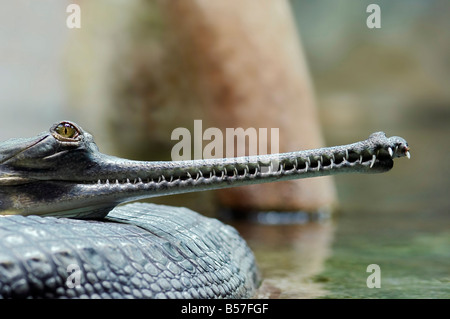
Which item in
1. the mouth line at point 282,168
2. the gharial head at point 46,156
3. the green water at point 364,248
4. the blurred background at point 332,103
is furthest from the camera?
the blurred background at point 332,103

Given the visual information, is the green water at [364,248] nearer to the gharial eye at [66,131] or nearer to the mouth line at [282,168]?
the mouth line at [282,168]

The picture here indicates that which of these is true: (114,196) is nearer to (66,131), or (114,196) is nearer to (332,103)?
(66,131)

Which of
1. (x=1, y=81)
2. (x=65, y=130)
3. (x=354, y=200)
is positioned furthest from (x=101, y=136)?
(x=65, y=130)

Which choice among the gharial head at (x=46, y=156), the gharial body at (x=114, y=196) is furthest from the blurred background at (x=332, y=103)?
the gharial head at (x=46, y=156)

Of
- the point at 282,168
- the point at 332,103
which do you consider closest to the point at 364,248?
the point at 282,168

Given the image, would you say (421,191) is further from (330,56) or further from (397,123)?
(330,56)

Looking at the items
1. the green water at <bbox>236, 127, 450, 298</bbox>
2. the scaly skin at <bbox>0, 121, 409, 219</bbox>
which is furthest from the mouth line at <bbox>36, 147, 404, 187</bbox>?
the green water at <bbox>236, 127, 450, 298</bbox>
